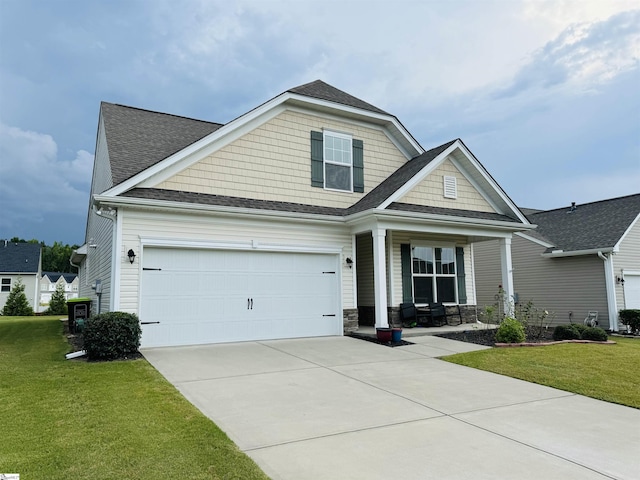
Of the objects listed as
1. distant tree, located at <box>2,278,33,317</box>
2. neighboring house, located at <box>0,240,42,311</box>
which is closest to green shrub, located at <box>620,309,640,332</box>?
distant tree, located at <box>2,278,33,317</box>

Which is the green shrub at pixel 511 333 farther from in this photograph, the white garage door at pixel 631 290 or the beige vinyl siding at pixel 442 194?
the white garage door at pixel 631 290

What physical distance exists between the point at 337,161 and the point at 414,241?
348 cm

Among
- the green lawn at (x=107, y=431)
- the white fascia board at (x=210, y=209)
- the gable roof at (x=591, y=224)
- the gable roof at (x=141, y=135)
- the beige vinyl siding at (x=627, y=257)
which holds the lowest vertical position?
the green lawn at (x=107, y=431)

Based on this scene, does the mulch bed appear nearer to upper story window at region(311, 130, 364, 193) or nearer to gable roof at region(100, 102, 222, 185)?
upper story window at region(311, 130, 364, 193)

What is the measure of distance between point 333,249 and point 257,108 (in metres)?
4.19

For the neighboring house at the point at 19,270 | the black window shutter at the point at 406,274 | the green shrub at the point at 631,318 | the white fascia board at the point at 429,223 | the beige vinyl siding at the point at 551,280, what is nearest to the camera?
the white fascia board at the point at 429,223

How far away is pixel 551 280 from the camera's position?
1803 cm

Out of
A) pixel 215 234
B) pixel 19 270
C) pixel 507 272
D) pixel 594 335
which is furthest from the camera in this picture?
pixel 19 270

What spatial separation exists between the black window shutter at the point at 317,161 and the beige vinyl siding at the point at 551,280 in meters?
11.0

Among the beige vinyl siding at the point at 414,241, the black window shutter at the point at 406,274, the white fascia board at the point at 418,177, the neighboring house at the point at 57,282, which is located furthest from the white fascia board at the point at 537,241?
the neighboring house at the point at 57,282

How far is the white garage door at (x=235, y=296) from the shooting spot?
956cm

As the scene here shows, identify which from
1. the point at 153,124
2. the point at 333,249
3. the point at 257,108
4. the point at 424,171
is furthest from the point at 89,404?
the point at 153,124

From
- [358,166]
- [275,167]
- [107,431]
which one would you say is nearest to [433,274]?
[358,166]

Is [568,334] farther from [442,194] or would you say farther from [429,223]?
[442,194]
